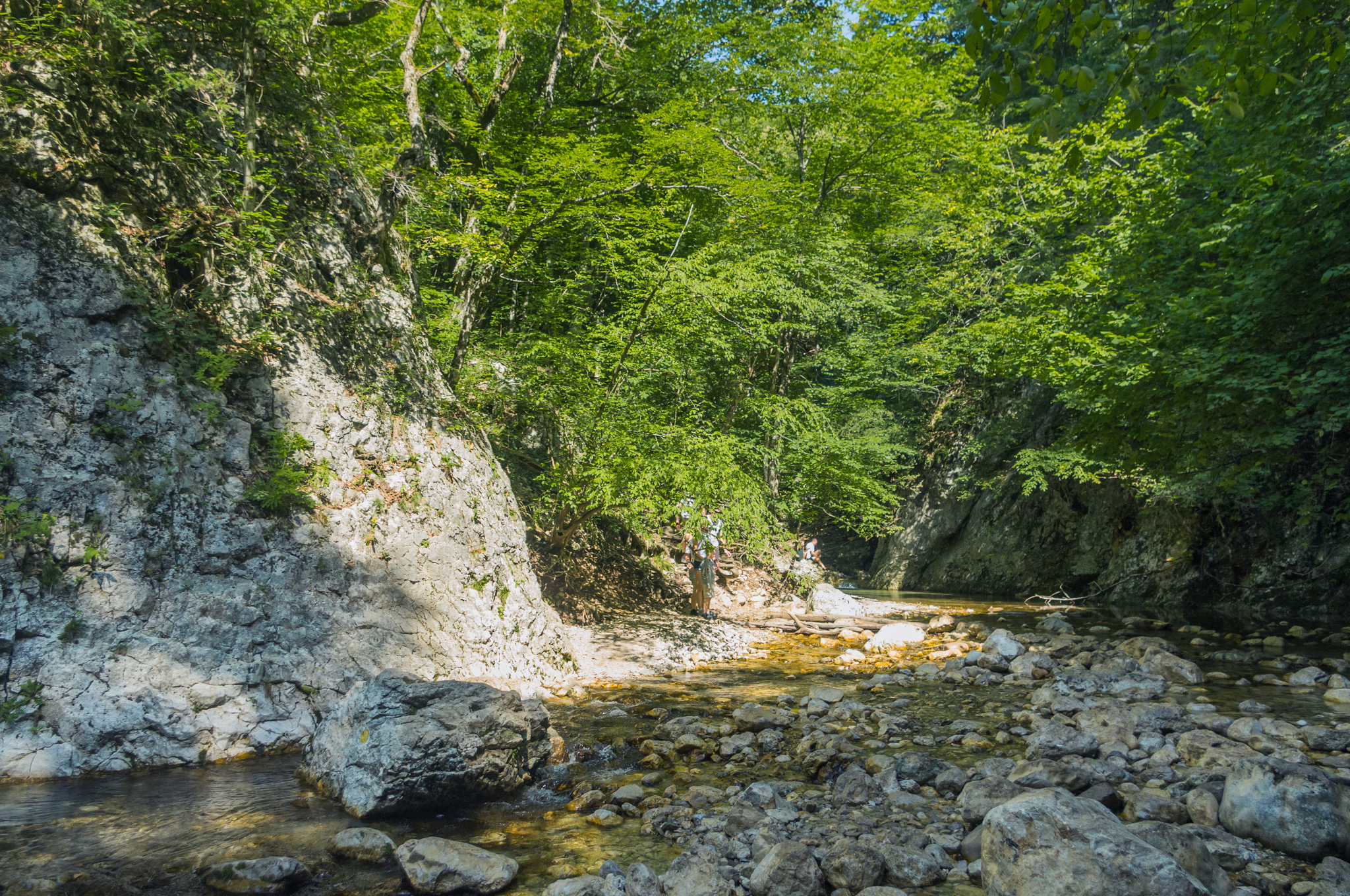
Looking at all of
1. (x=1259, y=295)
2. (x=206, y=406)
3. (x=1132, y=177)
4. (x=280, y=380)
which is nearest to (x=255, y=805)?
(x=206, y=406)

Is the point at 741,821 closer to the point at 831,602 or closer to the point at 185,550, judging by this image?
the point at 185,550

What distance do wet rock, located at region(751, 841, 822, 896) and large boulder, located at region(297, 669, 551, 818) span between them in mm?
2129

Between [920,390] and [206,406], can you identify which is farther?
[920,390]

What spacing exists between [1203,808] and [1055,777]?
775 millimetres

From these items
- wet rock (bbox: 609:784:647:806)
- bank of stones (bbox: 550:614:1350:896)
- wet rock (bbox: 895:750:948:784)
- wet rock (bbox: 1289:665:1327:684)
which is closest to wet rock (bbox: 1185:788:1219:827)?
bank of stones (bbox: 550:614:1350:896)

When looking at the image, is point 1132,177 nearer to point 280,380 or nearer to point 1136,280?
point 1136,280

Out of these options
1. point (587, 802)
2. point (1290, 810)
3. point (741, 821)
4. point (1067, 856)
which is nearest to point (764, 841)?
point (741, 821)

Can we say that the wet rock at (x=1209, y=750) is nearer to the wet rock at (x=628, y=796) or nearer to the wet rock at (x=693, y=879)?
the wet rock at (x=693, y=879)

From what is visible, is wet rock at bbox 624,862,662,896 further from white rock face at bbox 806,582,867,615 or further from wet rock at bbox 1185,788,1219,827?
white rock face at bbox 806,582,867,615

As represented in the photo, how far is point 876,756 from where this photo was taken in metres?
5.46

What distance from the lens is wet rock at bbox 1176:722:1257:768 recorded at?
493 cm

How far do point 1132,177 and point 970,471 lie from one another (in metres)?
9.22

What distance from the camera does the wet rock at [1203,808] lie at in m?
4.08

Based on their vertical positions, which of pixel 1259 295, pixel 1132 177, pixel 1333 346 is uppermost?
pixel 1132 177
